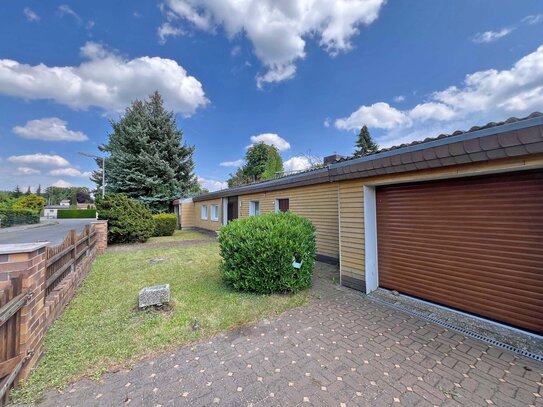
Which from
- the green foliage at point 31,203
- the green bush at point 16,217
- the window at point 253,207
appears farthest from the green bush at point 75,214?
the window at point 253,207

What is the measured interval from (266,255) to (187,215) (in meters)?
16.6

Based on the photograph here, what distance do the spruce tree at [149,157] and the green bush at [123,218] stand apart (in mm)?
8141

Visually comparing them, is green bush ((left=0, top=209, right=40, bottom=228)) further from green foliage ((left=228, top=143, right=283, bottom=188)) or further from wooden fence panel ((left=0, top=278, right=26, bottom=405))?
wooden fence panel ((left=0, top=278, right=26, bottom=405))

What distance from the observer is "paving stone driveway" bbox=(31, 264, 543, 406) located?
1999mm

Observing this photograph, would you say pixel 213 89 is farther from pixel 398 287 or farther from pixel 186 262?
pixel 398 287

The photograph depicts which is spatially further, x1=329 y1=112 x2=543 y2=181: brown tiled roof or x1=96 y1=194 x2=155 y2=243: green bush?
x1=96 y1=194 x2=155 y2=243: green bush

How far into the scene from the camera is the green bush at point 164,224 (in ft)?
45.0

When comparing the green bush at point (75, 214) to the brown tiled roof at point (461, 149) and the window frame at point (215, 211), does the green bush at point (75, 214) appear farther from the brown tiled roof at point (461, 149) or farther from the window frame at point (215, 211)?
the brown tiled roof at point (461, 149)

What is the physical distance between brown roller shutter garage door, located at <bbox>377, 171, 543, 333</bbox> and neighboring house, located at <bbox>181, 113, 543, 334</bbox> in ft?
0.04

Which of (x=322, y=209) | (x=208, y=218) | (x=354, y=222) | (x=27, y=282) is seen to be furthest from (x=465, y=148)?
(x=208, y=218)

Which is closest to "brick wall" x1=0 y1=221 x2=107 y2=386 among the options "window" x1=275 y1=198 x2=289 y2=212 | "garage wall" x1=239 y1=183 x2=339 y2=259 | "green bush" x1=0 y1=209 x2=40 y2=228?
"garage wall" x1=239 y1=183 x2=339 y2=259

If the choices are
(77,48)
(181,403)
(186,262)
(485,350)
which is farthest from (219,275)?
A: (77,48)

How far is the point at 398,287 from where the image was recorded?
4.35 meters

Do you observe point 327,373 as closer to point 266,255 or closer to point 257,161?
point 266,255
